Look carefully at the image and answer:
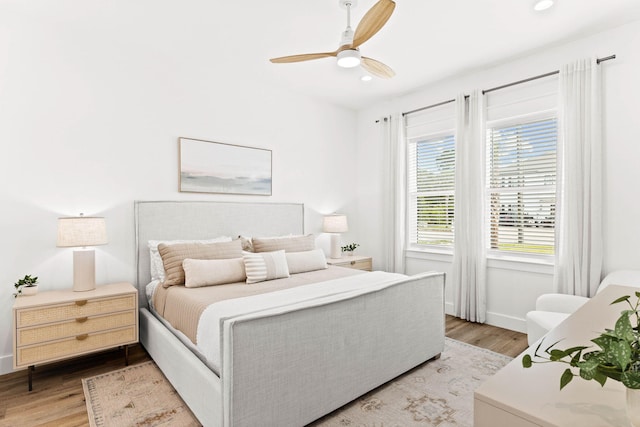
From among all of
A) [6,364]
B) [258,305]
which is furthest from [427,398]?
[6,364]

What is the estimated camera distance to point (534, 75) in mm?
3322

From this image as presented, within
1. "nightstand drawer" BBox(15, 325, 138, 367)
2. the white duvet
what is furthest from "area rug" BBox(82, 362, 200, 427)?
the white duvet

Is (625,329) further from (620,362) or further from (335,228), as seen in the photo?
(335,228)

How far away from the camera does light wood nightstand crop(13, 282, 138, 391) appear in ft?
7.50

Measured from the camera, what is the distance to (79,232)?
2.59 metres

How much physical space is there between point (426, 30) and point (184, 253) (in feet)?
9.41

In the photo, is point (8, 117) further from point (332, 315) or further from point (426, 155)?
point (426, 155)

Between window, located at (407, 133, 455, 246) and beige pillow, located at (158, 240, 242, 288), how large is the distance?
2509 mm

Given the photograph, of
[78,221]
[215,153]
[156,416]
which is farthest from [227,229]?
[156,416]

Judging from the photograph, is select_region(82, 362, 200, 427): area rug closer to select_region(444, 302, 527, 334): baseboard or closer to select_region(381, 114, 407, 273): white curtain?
select_region(444, 302, 527, 334): baseboard

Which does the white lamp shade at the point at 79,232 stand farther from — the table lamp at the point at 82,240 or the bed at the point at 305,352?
the bed at the point at 305,352

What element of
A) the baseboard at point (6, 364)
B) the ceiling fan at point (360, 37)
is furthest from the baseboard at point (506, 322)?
the baseboard at point (6, 364)

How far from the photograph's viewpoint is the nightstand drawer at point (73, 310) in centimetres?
229

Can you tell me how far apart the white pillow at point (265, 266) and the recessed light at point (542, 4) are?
288 cm
